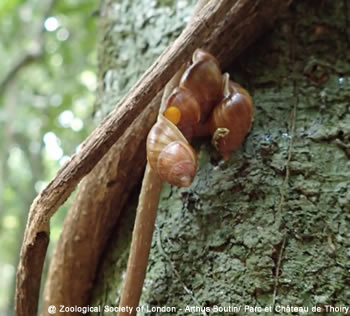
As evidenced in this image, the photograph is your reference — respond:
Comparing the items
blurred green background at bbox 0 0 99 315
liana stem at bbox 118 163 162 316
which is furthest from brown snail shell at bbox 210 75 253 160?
blurred green background at bbox 0 0 99 315

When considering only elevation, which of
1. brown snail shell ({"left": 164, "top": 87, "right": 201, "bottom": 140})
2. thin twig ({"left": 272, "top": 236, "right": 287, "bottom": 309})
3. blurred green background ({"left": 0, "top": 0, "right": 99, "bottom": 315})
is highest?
brown snail shell ({"left": 164, "top": 87, "right": 201, "bottom": 140})

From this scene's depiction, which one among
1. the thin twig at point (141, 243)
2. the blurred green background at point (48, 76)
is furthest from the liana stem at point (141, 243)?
the blurred green background at point (48, 76)

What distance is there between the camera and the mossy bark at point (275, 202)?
2.41 ft

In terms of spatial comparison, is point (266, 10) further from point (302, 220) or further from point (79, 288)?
point (79, 288)

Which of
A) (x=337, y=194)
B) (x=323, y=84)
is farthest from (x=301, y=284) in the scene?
(x=323, y=84)

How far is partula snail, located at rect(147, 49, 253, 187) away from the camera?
29.9 inches

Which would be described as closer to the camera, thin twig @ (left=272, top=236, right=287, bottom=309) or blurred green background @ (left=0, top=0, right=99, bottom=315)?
thin twig @ (left=272, top=236, right=287, bottom=309)

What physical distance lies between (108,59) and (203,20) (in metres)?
0.39

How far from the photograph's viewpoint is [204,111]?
83cm

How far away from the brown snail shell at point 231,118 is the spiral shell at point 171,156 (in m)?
0.09

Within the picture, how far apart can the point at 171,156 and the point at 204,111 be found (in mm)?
145

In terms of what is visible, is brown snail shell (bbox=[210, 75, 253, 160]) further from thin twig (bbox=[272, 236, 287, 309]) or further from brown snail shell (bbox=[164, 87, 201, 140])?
thin twig (bbox=[272, 236, 287, 309])

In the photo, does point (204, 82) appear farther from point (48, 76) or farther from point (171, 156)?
point (48, 76)

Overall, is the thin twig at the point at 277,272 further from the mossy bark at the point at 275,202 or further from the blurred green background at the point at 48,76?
the blurred green background at the point at 48,76
